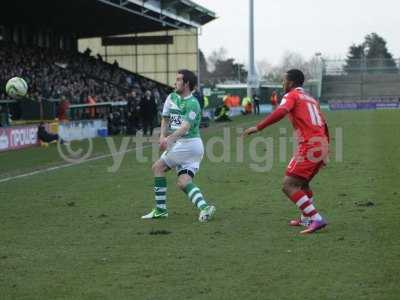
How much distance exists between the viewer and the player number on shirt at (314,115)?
905cm

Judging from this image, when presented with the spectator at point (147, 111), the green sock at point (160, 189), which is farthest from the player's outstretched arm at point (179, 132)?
the spectator at point (147, 111)

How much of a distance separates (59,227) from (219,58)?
134m

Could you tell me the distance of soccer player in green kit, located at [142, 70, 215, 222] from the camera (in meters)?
9.92

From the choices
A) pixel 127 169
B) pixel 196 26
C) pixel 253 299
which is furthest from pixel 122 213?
pixel 196 26

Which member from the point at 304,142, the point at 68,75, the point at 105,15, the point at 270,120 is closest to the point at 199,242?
the point at 270,120

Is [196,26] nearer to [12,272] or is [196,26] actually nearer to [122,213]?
[122,213]

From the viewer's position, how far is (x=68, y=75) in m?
41.7

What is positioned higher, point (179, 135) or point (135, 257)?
point (179, 135)

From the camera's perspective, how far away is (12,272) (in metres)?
7.20

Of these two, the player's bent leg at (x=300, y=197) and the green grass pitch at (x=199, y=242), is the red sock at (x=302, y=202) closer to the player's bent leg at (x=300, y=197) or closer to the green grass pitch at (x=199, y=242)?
the player's bent leg at (x=300, y=197)

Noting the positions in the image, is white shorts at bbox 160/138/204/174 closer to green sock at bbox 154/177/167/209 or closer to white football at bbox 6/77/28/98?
green sock at bbox 154/177/167/209

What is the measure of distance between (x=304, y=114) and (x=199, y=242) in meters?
1.82

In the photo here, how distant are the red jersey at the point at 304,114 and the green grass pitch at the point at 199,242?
109cm

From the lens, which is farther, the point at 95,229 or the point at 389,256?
the point at 95,229
